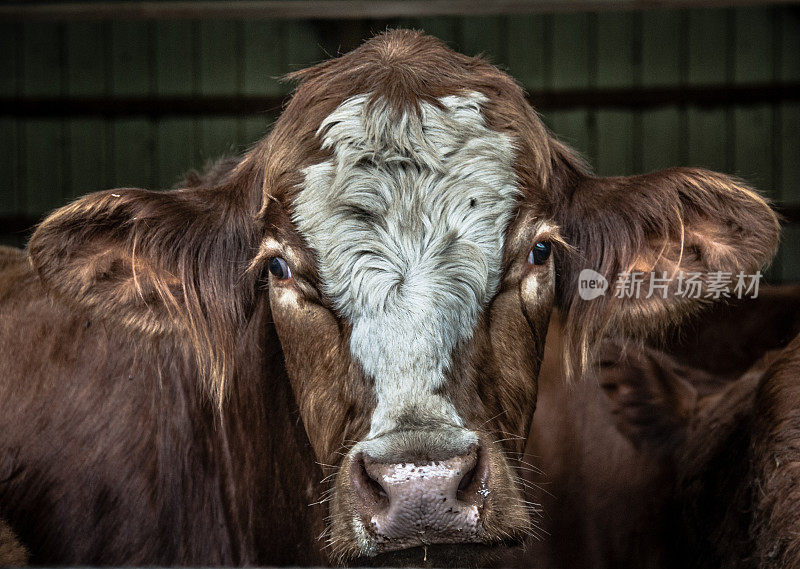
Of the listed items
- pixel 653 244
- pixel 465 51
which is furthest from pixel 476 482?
pixel 465 51

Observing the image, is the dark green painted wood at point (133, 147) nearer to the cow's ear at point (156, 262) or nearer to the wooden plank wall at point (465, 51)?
the wooden plank wall at point (465, 51)

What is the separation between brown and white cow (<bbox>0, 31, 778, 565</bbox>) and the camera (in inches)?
80.3

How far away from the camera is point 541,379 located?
3463 mm

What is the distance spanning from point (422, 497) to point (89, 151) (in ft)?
36.2

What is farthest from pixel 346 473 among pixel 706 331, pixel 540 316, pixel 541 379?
pixel 706 331

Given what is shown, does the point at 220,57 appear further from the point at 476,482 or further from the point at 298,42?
the point at 476,482

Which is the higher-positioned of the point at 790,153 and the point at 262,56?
the point at 262,56

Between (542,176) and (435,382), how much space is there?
76 centimetres

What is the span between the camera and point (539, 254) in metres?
2.41

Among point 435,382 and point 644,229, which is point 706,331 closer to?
point 644,229

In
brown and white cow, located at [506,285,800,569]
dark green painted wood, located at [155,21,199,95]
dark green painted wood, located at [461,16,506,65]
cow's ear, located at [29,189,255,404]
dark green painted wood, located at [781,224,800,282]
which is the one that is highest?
A: dark green painted wood, located at [461,16,506,65]

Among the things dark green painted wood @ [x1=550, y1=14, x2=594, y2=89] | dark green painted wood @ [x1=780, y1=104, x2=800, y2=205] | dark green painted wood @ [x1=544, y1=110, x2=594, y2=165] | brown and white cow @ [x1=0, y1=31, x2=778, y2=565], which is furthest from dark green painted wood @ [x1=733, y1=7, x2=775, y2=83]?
brown and white cow @ [x1=0, y1=31, x2=778, y2=565]

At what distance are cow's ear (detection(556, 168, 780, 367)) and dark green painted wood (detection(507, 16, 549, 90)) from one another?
9.73m

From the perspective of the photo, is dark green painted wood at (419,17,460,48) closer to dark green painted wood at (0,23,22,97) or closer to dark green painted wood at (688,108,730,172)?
dark green painted wood at (688,108,730,172)
